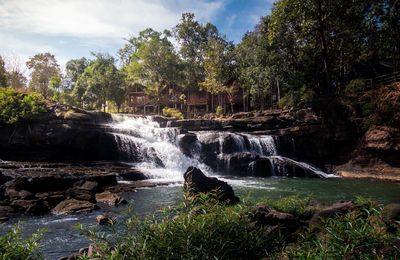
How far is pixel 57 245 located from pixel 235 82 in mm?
30279

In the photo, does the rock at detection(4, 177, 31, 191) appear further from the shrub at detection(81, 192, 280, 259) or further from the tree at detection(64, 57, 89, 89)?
the tree at detection(64, 57, 89, 89)

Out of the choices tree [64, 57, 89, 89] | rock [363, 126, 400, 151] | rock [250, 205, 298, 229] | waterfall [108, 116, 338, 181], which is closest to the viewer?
rock [250, 205, 298, 229]

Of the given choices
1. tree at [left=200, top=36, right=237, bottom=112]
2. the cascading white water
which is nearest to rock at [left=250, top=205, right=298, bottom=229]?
the cascading white water

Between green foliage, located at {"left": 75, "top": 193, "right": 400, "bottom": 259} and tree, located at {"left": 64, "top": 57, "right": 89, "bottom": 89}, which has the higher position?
tree, located at {"left": 64, "top": 57, "right": 89, "bottom": 89}

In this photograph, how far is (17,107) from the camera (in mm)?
19984

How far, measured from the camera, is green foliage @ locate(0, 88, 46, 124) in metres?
19.5

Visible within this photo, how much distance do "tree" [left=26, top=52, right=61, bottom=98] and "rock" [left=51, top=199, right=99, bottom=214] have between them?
132ft

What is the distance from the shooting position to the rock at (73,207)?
27.9 feet

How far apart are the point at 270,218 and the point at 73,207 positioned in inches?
285

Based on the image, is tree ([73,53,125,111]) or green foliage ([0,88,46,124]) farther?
tree ([73,53,125,111])

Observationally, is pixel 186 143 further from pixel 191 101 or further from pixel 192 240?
pixel 191 101

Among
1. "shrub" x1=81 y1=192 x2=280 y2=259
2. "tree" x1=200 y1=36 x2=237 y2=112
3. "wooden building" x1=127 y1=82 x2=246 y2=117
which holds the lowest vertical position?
"shrub" x1=81 y1=192 x2=280 y2=259

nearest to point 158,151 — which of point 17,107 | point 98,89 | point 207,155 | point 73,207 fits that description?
point 207,155

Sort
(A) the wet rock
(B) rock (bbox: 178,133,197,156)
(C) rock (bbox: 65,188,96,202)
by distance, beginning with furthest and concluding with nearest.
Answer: (B) rock (bbox: 178,133,197,156) < (A) the wet rock < (C) rock (bbox: 65,188,96,202)
